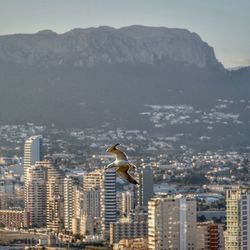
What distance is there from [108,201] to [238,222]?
6.81 m

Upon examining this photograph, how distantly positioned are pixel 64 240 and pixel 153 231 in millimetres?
3376

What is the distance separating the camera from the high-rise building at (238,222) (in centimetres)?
1364

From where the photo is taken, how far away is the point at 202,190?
77.2 ft

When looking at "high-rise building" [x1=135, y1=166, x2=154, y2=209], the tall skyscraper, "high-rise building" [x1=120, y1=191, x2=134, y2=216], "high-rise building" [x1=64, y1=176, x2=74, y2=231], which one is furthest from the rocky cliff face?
"high-rise building" [x1=120, y1=191, x2=134, y2=216]

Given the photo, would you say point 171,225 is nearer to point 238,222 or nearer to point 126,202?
point 238,222

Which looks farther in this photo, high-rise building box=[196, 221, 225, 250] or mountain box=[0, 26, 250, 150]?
mountain box=[0, 26, 250, 150]

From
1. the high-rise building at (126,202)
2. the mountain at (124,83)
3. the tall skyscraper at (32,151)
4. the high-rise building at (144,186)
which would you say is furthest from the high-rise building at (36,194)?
the mountain at (124,83)

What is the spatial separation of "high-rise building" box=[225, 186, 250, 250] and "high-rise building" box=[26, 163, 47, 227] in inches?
251

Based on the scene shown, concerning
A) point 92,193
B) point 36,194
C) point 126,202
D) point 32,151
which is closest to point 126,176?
point 126,202

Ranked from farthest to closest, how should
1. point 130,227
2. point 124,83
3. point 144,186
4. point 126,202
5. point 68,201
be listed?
point 124,83, point 144,186, point 68,201, point 126,202, point 130,227

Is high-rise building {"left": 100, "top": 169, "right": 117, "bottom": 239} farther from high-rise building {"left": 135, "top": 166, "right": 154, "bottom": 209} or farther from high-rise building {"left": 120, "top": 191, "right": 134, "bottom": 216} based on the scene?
high-rise building {"left": 135, "top": 166, "right": 154, "bottom": 209}

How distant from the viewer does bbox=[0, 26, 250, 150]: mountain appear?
102 feet

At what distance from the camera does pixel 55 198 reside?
72.2 ft

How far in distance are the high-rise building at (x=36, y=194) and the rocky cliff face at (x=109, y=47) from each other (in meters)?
7.39
